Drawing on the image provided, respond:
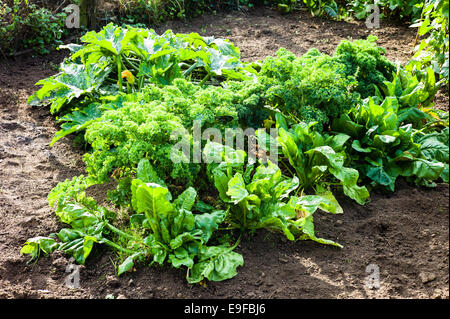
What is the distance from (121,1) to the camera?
676 cm

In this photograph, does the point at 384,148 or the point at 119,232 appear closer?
the point at 119,232

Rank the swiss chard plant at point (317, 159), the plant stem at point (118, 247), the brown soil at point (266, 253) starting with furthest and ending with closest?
the swiss chard plant at point (317, 159), the plant stem at point (118, 247), the brown soil at point (266, 253)

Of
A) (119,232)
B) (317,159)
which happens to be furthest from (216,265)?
(317,159)

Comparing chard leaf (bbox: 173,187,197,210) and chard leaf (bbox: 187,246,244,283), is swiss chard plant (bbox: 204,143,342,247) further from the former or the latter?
chard leaf (bbox: 187,246,244,283)

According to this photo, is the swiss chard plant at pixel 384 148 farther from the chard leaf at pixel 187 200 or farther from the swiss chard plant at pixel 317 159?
the chard leaf at pixel 187 200

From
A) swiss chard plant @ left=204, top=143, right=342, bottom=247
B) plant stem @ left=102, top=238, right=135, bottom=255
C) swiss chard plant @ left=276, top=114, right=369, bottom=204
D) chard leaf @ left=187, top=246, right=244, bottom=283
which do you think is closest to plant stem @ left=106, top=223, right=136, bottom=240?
plant stem @ left=102, top=238, right=135, bottom=255

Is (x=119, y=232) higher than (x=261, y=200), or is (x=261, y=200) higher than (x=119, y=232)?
(x=261, y=200)

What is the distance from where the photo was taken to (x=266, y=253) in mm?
3307

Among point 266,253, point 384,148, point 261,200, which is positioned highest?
point 384,148

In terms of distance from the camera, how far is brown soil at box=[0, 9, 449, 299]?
3.01 m

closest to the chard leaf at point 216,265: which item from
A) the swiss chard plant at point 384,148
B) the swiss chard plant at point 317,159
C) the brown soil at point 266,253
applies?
the brown soil at point 266,253

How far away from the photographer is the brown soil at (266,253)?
3.01 meters

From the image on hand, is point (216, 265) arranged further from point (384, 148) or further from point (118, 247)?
point (384, 148)

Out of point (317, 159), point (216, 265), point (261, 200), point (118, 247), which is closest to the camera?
point (216, 265)
